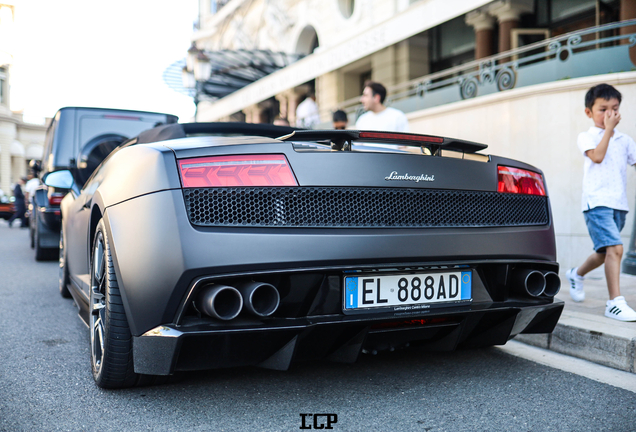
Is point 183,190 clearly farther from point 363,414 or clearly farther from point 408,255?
point 363,414

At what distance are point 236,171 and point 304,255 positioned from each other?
392 mm

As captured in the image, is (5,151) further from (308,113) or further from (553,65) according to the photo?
(553,65)

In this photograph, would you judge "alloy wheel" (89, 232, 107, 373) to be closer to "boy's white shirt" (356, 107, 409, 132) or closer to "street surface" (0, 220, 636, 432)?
"street surface" (0, 220, 636, 432)

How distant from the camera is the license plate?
212 cm

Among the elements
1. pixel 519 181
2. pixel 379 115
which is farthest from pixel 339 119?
pixel 519 181

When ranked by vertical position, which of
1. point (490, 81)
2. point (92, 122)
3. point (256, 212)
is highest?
point (490, 81)

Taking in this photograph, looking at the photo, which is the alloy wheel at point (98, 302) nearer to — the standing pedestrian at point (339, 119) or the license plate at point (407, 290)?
the license plate at point (407, 290)

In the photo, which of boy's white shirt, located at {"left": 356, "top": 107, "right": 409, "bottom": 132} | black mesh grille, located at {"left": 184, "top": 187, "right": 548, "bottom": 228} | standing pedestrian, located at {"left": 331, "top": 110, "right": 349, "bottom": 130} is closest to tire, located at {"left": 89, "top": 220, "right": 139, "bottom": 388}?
black mesh grille, located at {"left": 184, "top": 187, "right": 548, "bottom": 228}

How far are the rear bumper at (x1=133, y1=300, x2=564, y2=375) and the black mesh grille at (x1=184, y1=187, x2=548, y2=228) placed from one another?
36 cm

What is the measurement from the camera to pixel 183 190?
1.99 meters

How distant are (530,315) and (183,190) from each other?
5.20ft

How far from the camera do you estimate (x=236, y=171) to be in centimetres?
205

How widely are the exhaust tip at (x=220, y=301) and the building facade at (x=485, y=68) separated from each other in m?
5.99

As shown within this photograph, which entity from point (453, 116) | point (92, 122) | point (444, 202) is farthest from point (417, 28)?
point (444, 202)
